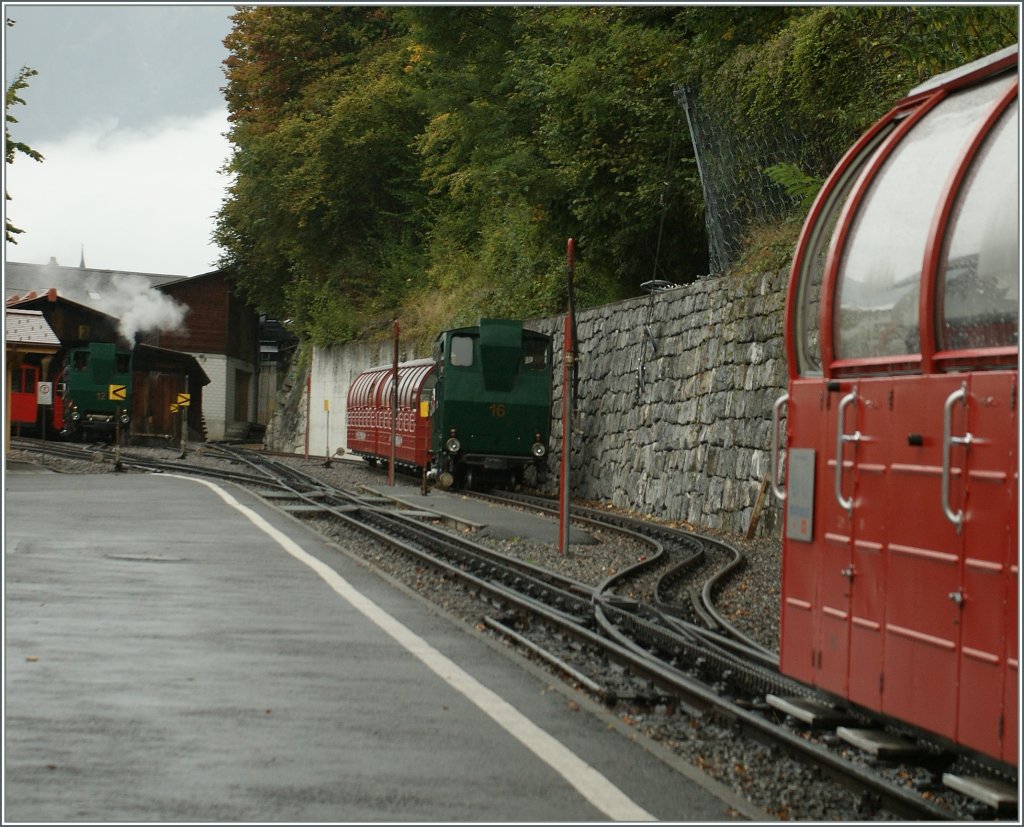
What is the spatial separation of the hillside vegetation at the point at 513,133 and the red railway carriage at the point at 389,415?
3.68 meters

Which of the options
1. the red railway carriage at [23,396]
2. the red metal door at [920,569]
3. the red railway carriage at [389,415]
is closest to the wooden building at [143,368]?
the red railway carriage at [23,396]

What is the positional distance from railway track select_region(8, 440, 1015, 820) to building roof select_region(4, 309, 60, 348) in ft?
62.3

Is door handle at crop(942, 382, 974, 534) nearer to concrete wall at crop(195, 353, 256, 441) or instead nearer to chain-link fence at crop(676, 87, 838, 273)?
chain-link fence at crop(676, 87, 838, 273)

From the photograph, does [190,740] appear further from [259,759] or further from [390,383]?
[390,383]

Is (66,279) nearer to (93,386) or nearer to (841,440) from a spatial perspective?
(93,386)

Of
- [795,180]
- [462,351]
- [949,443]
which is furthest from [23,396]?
[949,443]

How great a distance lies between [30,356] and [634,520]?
83.7ft

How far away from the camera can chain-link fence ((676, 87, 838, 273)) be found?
23.3 metres

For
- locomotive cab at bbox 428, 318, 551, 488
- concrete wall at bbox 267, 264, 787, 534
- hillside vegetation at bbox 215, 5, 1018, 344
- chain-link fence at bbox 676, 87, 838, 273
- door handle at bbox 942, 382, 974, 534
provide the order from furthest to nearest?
locomotive cab at bbox 428, 318, 551, 488, chain-link fence at bbox 676, 87, 838, 273, hillside vegetation at bbox 215, 5, 1018, 344, concrete wall at bbox 267, 264, 787, 534, door handle at bbox 942, 382, 974, 534

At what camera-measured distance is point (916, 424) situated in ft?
18.6

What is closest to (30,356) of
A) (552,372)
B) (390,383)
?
(390,383)

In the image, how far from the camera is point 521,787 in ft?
19.6

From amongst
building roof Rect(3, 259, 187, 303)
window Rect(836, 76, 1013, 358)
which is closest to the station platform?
window Rect(836, 76, 1013, 358)

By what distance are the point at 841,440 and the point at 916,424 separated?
2.18ft
